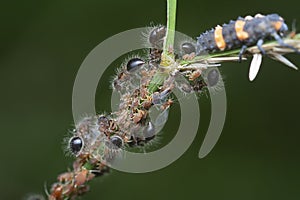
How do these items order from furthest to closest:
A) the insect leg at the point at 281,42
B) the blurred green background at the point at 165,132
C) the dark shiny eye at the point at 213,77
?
the blurred green background at the point at 165,132, the dark shiny eye at the point at 213,77, the insect leg at the point at 281,42

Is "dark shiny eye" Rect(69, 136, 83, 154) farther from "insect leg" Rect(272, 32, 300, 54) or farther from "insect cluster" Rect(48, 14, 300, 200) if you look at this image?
"insect leg" Rect(272, 32, 300, 54)

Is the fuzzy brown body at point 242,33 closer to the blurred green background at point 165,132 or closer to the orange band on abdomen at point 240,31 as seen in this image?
the orange band on abdomen at point 240,31

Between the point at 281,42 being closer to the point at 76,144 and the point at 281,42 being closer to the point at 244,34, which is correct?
the point at 244,34

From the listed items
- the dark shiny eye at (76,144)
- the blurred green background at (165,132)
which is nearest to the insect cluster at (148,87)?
the dark shiny eye at (76,144)

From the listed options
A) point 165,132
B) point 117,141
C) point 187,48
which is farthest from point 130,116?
point 165,132

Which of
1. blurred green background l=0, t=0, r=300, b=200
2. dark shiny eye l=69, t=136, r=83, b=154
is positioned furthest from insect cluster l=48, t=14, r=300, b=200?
blurred green background l=0, t=0, r=300, b=200

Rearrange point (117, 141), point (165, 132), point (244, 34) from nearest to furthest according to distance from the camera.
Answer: point (244, 34), point (117, 141), point (165, 132)
